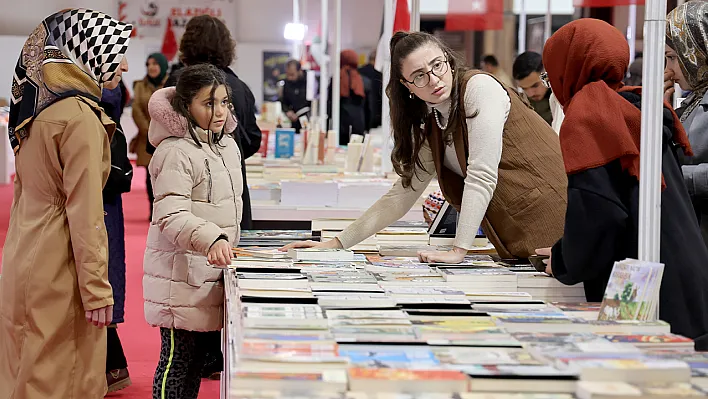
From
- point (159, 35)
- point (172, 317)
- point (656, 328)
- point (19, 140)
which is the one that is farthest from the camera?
point (159, 35)

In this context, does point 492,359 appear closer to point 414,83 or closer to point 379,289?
point 379,289

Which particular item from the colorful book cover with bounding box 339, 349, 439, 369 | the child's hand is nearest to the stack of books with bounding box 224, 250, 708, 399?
the colorful book cover with bounding box 339, 349, 439, 369

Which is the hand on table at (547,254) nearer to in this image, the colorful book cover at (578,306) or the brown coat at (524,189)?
the brown coat at (524,189)

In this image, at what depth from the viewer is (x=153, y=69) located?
9.83m

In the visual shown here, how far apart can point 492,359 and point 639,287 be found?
46 centimetres

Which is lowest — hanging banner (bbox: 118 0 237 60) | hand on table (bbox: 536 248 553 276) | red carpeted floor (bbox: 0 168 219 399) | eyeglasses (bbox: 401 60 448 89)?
red carpeted floor (bbox: 0 168 219 399)

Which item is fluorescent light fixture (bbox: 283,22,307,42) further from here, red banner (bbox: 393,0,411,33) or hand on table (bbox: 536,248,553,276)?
hand on table (bbox: 536,248,553,276)

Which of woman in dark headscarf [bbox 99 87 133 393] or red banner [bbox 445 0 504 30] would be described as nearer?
woman in dark headscarf [bbox 99 87 133 393]

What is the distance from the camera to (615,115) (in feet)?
7.52

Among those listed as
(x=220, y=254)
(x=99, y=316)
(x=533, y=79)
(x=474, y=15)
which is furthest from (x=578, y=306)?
(x=474, y=15)

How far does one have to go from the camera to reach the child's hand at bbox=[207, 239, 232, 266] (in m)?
2.82

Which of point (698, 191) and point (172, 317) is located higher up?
point (698, 191)

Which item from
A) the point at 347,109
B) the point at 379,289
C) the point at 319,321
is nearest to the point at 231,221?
the point at 379,289

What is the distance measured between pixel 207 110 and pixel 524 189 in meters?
1.04
